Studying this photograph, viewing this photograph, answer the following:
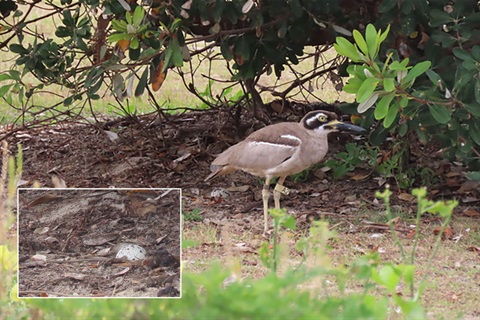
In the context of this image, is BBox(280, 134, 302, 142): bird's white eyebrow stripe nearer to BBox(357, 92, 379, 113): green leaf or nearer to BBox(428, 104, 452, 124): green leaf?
BBox(357, 92, 379, 113): green leaf

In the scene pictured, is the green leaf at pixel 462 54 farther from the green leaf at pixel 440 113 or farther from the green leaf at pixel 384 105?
the green leaf at pixel 384 105

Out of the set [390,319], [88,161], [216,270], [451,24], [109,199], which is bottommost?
[390,319]

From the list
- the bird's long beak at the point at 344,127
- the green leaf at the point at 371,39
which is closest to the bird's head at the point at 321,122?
the bird's long beak at the point at 344,127

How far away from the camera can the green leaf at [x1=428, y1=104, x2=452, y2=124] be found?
21.7 feet

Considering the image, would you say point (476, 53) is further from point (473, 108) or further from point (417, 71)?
point (417, 71)

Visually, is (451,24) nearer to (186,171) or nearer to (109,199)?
(186,171)

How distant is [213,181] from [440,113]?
2605 mm

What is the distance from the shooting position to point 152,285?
3719mm

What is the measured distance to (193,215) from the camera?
296 inches

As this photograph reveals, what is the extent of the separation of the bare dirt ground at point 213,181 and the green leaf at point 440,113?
96 centimetres

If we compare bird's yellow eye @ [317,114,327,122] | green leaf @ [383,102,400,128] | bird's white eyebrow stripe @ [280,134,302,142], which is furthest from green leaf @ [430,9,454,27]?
bird's white eyebrow stripe @ [280,134,302,142]

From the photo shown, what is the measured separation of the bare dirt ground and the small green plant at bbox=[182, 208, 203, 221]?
14 millimetres

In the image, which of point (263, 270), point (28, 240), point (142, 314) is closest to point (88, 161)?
point (263, 270)

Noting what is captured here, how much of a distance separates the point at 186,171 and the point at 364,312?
A: 5.79 meters
